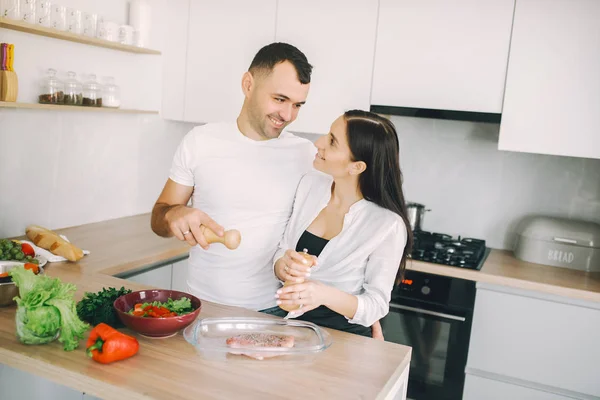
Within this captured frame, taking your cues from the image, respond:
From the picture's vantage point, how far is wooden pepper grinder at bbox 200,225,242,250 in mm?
1376

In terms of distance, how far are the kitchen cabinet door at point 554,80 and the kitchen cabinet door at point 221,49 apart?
1243 mm

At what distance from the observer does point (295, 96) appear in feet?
6.24

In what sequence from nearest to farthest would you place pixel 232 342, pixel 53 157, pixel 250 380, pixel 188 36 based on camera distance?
pixel 250 380
pixel 232 342
pixel 53 157
pixel 188 36

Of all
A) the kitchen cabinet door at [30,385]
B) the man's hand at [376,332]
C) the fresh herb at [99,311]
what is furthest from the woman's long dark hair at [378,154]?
the kitchen cabinet door at [30,385]

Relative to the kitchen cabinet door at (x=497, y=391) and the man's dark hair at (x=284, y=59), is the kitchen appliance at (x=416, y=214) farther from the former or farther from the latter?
the man's dark hair at (x=284, y=59)

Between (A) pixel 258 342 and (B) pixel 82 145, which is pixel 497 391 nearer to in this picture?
(A) pixel 258 342

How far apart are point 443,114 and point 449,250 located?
0.65 meters

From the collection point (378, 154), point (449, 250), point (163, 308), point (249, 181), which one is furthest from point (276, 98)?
point (449, 250)

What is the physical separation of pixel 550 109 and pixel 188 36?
6.34ft

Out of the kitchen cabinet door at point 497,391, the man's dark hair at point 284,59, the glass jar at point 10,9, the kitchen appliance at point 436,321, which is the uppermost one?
the glass jar at point 10,9

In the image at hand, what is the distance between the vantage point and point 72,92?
2.52 meters

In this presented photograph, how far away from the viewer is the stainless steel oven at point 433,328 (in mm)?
2480

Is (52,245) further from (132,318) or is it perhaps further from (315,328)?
(315,328)

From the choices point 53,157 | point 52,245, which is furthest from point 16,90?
point 52,245
